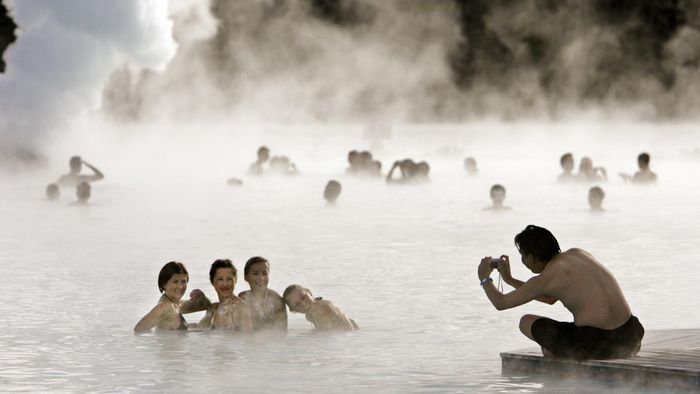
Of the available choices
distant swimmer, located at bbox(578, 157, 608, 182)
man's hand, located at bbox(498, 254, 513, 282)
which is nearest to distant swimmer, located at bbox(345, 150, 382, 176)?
distant swimmer, located at bbox(578, 157, 608, 182)

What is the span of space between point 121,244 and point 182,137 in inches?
1030

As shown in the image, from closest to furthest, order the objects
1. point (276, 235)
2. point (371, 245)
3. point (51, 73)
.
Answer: point (371, 245) → point (276, 235) → point (51, 73)

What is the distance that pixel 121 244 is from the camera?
17.8 meters

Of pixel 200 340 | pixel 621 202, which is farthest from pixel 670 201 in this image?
pixel 200 340

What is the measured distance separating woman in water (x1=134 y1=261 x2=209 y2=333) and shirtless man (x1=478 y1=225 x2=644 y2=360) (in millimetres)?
2888

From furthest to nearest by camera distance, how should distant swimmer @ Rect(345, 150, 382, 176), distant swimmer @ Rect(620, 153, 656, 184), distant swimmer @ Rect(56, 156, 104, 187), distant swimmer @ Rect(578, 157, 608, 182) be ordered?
distant swimmer @ Rect(345, 150, 382, 176) → distant swimmer @ Rect(578, 157, 608, 182) → distant swimmer @ Rect(620, 153, 656, 184) → distant swimmer @ Rect(56, 156, 104, 187)

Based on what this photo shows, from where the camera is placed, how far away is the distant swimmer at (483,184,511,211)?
2150 cm

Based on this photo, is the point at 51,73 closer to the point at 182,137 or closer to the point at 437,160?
the point at 437,160

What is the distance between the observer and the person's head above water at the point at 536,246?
324 inches

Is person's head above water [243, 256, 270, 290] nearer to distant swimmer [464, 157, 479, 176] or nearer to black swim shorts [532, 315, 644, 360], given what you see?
black swim shorts [532, 315, 644, 360]

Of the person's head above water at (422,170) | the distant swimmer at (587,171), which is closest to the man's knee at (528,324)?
the distant swimmer at (587,171)

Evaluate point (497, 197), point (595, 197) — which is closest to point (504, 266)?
point (497, 197)

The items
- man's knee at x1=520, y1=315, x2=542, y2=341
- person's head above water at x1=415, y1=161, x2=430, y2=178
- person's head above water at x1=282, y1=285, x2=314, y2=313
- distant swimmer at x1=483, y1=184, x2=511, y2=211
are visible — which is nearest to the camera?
man's knee at x1=520, y1=315, x2=542, y2=341

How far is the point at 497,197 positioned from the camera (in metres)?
21.6
